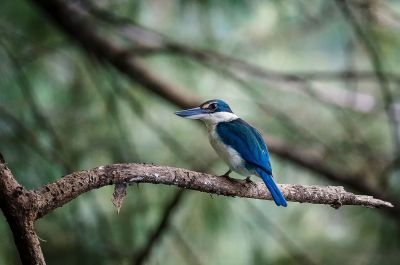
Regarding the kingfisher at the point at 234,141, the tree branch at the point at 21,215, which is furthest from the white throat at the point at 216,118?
the tree branch at the point at 21,215

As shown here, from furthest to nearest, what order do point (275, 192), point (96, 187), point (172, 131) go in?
1. point (172, 131)
2. point (275, 192)
3. point (96, 187)

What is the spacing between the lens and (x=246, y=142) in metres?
2.27

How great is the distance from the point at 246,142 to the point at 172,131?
289 centimetres

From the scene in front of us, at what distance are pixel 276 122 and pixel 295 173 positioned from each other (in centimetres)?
39

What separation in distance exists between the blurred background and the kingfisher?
0.55 m

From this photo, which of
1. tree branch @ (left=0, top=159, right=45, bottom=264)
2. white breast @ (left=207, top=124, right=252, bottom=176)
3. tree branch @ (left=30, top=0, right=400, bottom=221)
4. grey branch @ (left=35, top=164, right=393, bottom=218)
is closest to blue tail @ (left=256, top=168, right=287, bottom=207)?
grey branch @ (left=35, top=164, right=393, bottom=218)

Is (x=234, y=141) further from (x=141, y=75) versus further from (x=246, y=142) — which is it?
(x=141, y=75)

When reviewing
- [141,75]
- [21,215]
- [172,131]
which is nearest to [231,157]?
[21,215]

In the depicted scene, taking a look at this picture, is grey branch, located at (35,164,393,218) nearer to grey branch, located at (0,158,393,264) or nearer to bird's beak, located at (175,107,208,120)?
grey branch, located at (0,158,393,264)

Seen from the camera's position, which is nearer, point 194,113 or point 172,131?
point 194,113

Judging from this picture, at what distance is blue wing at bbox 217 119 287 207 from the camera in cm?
218

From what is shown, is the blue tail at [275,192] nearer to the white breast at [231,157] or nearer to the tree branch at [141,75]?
the white breast at [231,157]

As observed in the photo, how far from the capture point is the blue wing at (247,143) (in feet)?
7.15

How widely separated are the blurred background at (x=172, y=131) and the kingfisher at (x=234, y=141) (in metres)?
0.55
